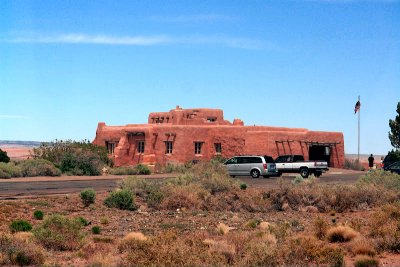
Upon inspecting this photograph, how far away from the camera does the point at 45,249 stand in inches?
640

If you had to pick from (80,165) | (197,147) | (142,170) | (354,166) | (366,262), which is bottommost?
(366,262)

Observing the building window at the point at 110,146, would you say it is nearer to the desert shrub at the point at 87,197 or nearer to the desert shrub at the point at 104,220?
the desert shrub at the point at 87,197

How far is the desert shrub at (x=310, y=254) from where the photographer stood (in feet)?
46.5

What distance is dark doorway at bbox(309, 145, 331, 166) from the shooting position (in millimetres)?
64375

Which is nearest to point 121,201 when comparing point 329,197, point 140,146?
point 329,197

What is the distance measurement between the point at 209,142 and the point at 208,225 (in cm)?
3945

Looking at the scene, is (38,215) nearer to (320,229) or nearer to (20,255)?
(20,255)

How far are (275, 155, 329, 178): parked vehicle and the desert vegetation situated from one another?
11.1m

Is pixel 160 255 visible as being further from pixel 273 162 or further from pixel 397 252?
pixel 273 162

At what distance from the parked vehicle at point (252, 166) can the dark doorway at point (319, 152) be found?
18.6 metres

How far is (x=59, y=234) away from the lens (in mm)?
16969

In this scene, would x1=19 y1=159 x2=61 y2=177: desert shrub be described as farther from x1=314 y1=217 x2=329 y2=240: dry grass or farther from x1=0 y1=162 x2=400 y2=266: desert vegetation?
x1=314 y1=217 x2=329 y2=240: dry grass

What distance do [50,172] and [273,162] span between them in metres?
16.5

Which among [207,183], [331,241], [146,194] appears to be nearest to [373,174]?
[207,183]
